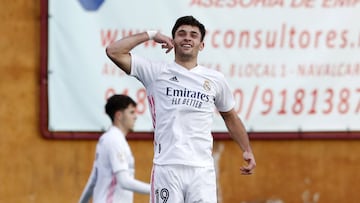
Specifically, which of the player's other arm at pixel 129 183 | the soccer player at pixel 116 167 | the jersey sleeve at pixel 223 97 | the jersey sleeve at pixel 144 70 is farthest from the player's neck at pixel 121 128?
the jersey sleeve at pixel 144 70

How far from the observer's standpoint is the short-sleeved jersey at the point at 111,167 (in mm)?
10836

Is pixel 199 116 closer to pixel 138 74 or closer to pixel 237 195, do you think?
pixel 138 74

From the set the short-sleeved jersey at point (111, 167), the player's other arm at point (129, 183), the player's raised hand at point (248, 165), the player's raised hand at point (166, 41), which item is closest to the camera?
the player's raised hand at point (166, 41)

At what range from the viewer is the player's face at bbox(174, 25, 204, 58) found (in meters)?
9.12

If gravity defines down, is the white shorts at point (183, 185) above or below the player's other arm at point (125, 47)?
below

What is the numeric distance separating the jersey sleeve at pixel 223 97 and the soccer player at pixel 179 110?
0.10m

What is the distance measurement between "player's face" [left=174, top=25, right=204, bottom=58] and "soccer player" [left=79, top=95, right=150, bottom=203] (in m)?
1.80

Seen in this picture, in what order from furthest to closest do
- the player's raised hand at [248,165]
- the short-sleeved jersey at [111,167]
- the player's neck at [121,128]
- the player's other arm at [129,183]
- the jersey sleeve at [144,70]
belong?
1. the player's neck at [121,128]
2. the short-sleeved jersey at [111,167]
3. the player's other arm at [129,183]
4. the player's raised hand at [248,165]
5. the jersey sleeve at [144,70]

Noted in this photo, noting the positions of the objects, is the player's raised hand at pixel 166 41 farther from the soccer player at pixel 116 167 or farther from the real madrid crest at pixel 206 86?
the soccer player at pixel 116 167

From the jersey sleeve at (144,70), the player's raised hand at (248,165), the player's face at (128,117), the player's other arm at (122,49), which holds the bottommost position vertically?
the player's raised hand at (248,165)

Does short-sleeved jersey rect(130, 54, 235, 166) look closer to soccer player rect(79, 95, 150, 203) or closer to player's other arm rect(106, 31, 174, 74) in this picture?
player's other arm rect(106, 31, 174, 74)

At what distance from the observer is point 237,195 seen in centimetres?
1426

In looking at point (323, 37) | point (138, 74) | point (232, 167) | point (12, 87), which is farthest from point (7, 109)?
point (138, 74)

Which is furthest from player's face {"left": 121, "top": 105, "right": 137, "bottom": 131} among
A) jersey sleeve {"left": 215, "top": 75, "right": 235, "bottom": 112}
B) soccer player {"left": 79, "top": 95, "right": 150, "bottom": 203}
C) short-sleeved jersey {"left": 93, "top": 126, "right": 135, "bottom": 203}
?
jersey sleeve {"left": 215, "top": 75, "right": 235, "bottom": 112}
